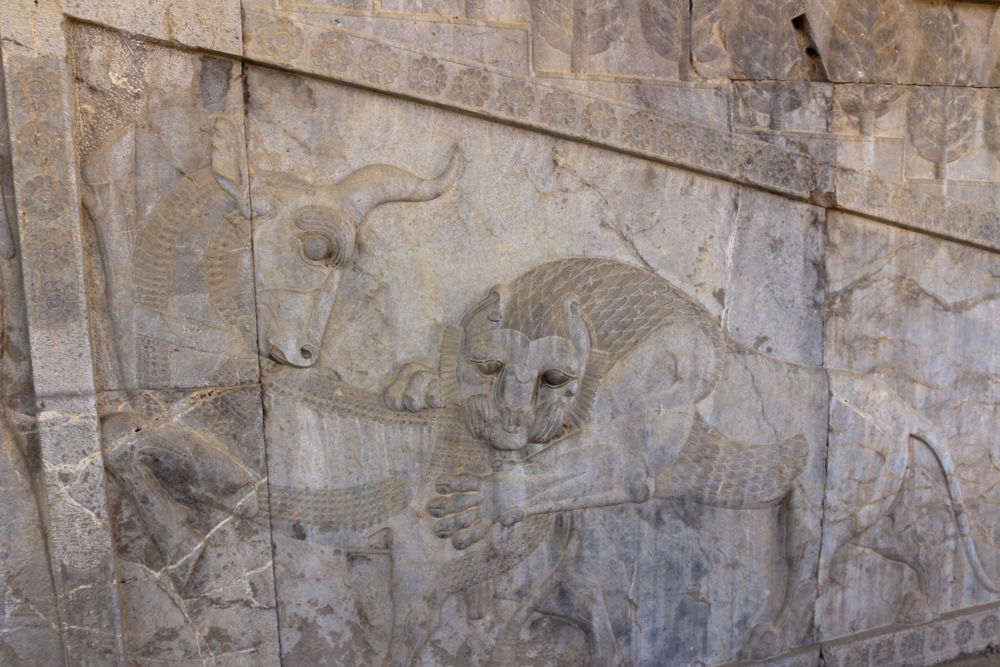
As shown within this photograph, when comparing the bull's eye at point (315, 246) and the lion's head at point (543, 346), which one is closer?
the bull's eye at point (315, 246)

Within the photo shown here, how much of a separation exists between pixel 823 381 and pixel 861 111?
4.29 ft

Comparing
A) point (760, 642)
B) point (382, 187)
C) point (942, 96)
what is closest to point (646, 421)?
point (760, 642)

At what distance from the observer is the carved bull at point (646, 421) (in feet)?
8.95

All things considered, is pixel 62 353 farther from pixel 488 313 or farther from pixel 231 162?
pixel 488 313

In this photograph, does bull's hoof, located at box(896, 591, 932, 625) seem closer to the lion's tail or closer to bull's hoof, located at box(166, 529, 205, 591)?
the lion's tail

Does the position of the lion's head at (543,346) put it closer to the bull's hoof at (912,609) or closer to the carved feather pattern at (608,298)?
the carved feather pattern at (608,298)

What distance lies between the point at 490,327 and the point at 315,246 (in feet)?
2.48

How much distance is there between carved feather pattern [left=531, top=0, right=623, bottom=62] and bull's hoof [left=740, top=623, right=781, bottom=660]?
284cm

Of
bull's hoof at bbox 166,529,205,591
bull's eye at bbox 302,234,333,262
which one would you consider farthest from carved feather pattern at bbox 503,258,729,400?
bull's hoof at bbox 166,529,205,591

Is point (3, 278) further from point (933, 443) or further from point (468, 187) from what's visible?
point (933, 443)

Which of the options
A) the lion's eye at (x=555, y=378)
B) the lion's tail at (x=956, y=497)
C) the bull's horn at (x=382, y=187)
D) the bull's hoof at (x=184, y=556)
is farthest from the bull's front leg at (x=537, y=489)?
the lion's tail at (x=956, y=497)

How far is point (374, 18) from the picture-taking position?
8.45 feet

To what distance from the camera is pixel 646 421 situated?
2928 millimetres

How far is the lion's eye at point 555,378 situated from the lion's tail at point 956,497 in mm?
1921
